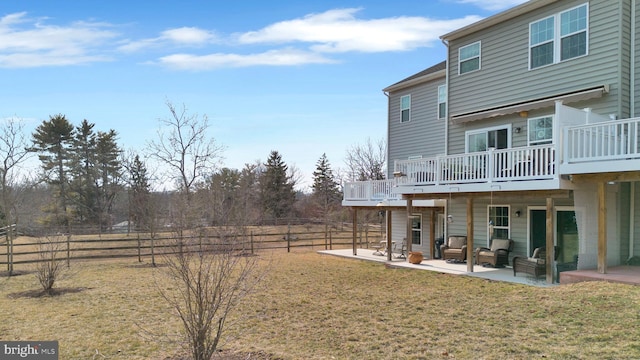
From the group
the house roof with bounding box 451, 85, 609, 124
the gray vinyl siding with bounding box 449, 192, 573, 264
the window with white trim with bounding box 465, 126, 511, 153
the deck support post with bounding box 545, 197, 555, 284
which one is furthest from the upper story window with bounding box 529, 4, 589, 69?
the deck support post with bounding box 545, 197, 555, 284

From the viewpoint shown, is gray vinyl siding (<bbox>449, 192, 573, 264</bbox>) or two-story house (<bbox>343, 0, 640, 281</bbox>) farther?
gray vinyl siding (<bbox>449, 192, 573, 264</bbox>)

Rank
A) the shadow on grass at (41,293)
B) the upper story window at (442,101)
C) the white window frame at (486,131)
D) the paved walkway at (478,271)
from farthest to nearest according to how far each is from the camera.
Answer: the upper story window at (442,101) → the white window frame at (486,131) → the paved walkway at (478,271) → the shadow on grass at (41,293)

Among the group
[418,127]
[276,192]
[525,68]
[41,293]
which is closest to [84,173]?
[276,192]

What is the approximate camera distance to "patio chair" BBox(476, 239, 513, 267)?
1208 cm

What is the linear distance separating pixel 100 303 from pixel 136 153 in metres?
29.0

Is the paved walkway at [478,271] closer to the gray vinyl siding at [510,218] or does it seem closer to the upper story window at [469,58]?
the gray vinyl siding at [510,218]

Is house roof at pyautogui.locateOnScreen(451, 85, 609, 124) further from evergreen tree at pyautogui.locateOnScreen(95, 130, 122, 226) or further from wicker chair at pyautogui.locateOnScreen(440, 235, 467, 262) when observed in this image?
evergreen tree at pyautogui.locateOnScreen(95, 130, 122, 226)

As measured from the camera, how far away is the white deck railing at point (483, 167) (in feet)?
32.2

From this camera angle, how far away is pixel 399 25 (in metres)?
12.8

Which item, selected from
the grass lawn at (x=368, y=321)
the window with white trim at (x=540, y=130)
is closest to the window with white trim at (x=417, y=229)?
the window with white trim at (x=540, y=130)

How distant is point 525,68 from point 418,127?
5.05m

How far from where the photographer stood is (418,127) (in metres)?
16.6

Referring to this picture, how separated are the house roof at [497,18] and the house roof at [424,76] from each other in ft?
5.03

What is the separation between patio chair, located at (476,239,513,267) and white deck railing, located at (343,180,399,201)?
3.76 m
